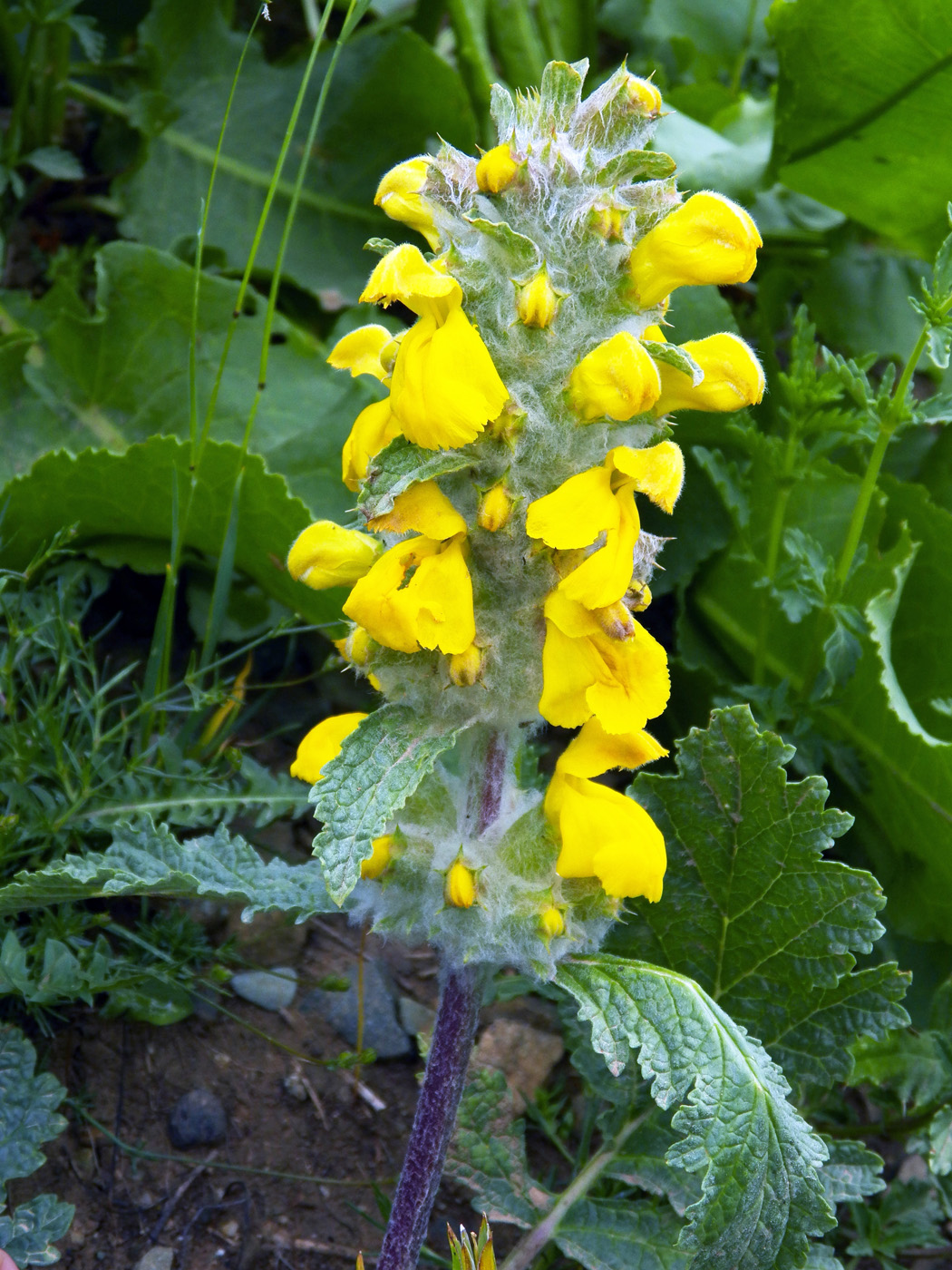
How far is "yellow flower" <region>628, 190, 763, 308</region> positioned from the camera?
124cm

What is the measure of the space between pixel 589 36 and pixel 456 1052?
247 centimetres

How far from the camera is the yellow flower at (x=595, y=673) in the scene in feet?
4.12

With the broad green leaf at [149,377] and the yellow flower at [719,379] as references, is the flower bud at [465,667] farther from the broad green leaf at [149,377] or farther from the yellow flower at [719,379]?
the broad green leaf at [149,377]

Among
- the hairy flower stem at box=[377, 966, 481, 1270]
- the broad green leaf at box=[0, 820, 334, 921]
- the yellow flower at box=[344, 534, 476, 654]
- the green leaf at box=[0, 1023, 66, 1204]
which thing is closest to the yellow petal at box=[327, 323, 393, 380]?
the yellow flower at box=[344, 534, 476, 654]

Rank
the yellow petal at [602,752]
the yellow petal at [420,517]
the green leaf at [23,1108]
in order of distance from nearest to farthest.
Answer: the yellow petal at [420,517]
the yellow petal at [602,752]
the green leaf at [23,1108]

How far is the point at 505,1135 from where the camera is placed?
1636 millimetres

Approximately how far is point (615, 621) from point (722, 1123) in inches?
21.4

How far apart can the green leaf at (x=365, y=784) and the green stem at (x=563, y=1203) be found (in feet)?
2.17

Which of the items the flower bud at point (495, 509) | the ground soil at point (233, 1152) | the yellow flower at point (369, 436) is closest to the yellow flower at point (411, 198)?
the yellow flower at point (369, 436)

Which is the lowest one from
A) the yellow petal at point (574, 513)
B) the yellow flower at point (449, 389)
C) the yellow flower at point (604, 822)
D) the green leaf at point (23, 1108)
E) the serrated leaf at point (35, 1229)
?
the serrated leaf at point (35, 1229)

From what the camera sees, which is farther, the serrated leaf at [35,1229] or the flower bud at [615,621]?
the serrated leaf at [35,1229]

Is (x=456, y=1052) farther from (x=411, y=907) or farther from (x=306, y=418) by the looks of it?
(x=306, y=418)

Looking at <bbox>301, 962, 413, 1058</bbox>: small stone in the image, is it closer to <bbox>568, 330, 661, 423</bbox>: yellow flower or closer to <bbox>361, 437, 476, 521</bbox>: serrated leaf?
<bbox>361, 437, 476, 521</bbox>: serrated leaf

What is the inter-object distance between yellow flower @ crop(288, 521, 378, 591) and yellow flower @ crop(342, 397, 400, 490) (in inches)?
2.7
